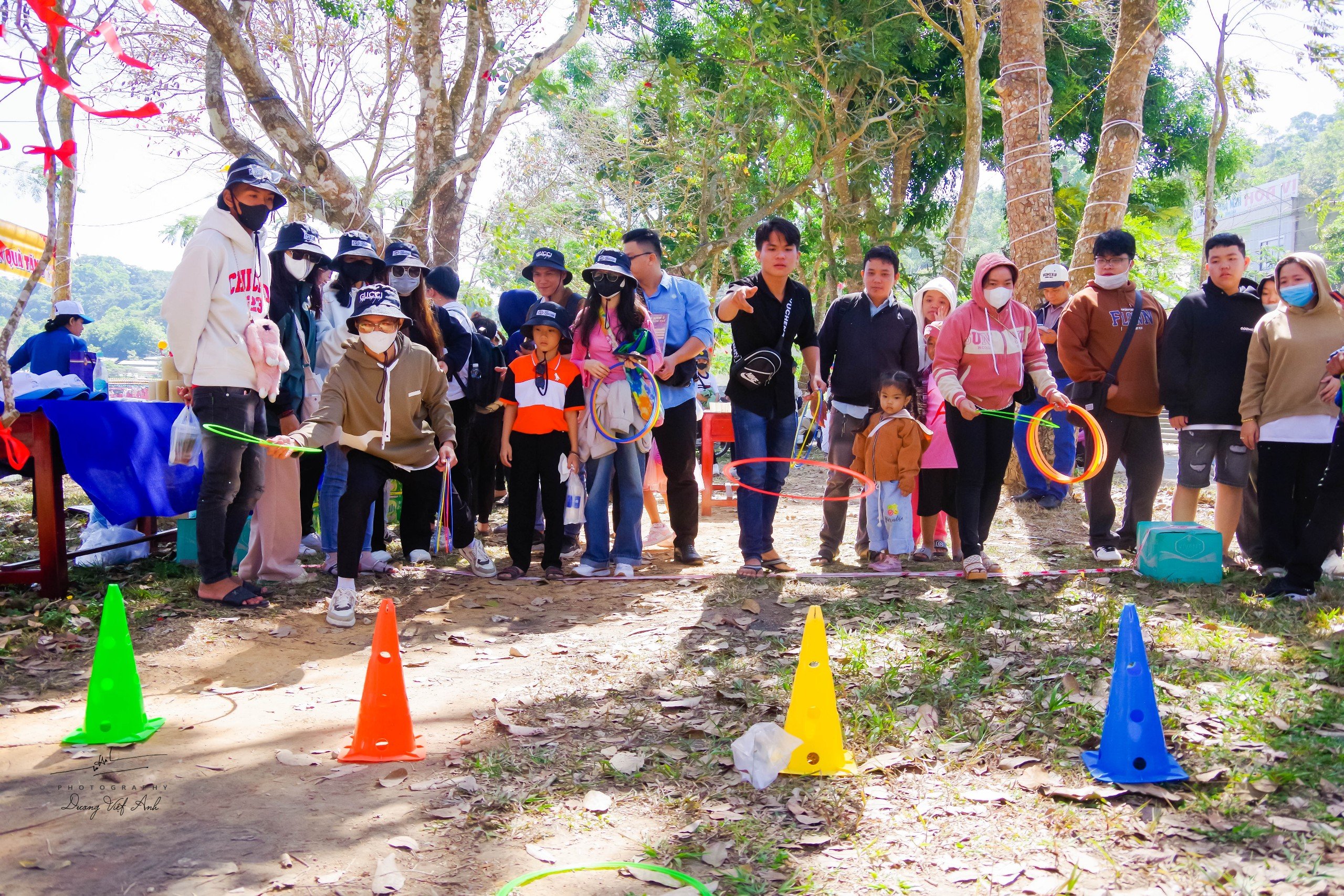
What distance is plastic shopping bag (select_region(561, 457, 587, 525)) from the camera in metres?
6.33

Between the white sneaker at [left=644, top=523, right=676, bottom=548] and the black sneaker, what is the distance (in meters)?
3.84

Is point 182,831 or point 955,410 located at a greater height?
point 955,410

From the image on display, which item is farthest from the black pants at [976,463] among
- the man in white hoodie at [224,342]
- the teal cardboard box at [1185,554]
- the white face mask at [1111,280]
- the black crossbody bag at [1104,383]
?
the man in white hoodie at [224,342]

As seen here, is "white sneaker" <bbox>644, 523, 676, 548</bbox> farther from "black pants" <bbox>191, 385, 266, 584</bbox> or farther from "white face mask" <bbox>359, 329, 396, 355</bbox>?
"white face mask" <bbox>359, 329, 396, 355</bbox>

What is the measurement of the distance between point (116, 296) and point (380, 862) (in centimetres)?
7310

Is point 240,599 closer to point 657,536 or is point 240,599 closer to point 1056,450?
point 657,536

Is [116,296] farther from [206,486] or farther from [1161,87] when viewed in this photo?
[206,486]

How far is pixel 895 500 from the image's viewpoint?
21.1 ft

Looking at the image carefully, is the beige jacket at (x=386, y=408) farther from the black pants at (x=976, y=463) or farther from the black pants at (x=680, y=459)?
the black pants at (x=976, y=463)

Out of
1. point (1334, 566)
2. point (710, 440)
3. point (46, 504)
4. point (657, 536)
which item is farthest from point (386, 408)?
point (1334, 566)

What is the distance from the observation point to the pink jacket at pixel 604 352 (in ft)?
20.3

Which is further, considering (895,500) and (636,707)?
(895,500)

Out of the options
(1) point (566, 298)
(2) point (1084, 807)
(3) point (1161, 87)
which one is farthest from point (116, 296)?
(2) point (1084, 807)

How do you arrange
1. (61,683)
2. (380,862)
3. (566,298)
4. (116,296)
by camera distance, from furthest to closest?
(116,296) < (566,298) < (61,683) < (380,862)
